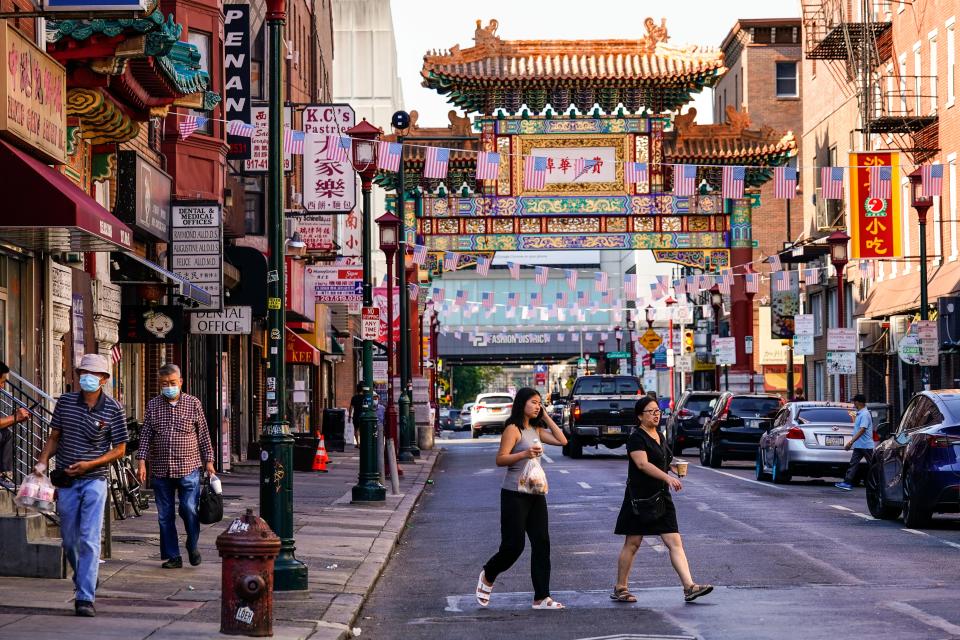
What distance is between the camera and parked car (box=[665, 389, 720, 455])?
42.8m

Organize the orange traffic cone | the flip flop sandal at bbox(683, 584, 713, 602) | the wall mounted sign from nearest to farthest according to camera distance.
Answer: the flip flop sandal at bbox(683, 584, 713, 602) → the wall mounted sign → the orange traffic cone

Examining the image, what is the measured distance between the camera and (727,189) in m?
45.6

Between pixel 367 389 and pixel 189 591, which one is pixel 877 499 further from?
pixel 189 591

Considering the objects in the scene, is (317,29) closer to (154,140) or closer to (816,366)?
(816,366)

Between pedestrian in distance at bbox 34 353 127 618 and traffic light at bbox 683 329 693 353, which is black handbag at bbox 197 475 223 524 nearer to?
pedestrian in distance at bbox 34 353 127 618

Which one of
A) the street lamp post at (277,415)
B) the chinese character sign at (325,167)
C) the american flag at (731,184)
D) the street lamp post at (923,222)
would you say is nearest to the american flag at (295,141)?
the chinese character sign at (325,167)

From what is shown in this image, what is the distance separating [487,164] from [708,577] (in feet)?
99.9

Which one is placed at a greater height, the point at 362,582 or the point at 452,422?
the point at 362,582

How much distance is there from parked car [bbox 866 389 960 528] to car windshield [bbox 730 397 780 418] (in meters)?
14.8

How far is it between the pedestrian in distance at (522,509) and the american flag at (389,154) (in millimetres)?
21395

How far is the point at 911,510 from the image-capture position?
61.8ft

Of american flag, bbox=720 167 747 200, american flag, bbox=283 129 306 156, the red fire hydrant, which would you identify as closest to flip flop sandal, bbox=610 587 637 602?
the red fire hydrant

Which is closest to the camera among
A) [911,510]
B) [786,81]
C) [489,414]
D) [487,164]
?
[911,510]

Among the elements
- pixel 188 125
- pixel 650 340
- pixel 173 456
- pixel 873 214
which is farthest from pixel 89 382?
pixel 650 340
